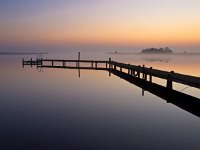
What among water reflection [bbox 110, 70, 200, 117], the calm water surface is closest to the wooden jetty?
water reflection [bbox 110, 70, 200, 117]

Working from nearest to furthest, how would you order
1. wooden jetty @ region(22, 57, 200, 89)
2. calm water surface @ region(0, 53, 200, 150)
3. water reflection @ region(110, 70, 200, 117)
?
calm water surface @ region(0, 53, 200, 150), water reflection @ region(110, 70, 200, 117), wooden jetty @ region(22, 57, 200, 89)

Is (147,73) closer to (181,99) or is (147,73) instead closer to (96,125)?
(181,99)

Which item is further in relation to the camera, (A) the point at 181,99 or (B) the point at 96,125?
(A) the point at 181,99

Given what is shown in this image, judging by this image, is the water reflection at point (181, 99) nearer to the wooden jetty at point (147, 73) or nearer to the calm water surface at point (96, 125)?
the wooden jetty at point (147, 73)

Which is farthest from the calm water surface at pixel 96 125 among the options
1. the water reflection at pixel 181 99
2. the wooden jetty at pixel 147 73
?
the wooden jetty at pixel 147 73

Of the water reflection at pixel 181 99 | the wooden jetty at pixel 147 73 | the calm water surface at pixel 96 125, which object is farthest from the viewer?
the wooden jetty at pixel 147 73

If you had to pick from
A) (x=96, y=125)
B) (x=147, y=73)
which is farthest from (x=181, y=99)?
(x=147, y=73)

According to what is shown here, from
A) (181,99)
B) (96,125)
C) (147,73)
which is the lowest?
(96,125)

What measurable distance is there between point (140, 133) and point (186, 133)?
2057 mm

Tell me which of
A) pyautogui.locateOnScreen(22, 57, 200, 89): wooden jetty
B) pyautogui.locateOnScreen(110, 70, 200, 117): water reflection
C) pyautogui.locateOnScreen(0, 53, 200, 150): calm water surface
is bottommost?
pyautogui.locateOnScreen(0, 53, 200, 150): calm water surface

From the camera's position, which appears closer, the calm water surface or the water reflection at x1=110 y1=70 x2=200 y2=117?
the calm water surface

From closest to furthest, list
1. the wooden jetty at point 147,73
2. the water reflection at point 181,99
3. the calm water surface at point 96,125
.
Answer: the calm water surface at point 96,125 < the water reflection at point 181,99 < the wooden jetty at point 147,73

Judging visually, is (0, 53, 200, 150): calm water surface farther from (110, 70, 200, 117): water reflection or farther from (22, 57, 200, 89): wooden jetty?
(22, 57, 200, 89): wooden jetty

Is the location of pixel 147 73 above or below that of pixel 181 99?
above
